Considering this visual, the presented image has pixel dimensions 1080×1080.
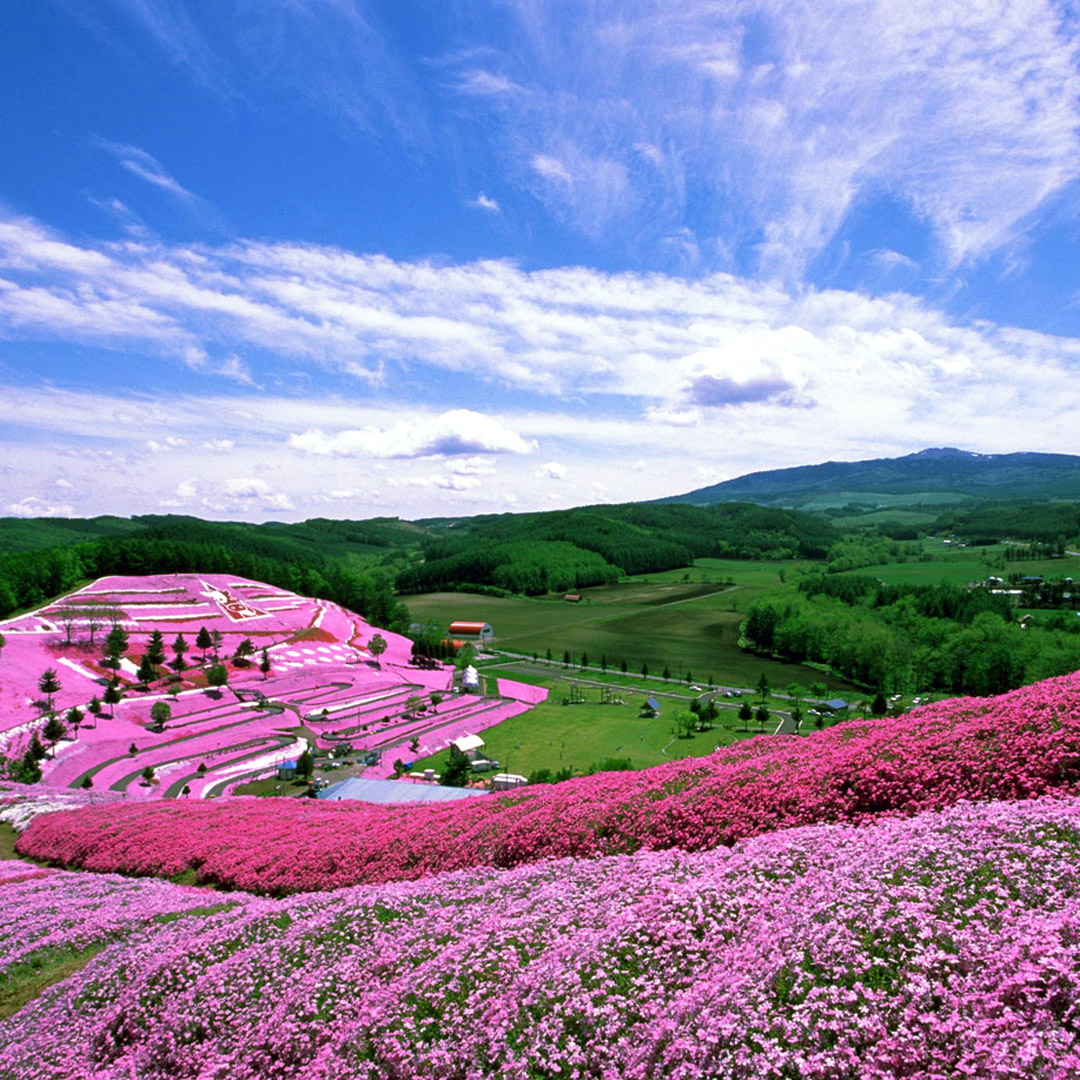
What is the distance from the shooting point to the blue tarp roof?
39.6 metres

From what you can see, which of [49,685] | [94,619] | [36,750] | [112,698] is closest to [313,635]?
[94,619]

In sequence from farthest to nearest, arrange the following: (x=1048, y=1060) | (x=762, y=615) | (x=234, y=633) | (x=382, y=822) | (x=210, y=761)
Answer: (x=762, y=615) < (x=234, y=633) < (x=210, y=761) < (x=382, y=822) < (x=1048, y=1060)

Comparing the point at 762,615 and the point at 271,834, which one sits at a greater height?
the point at 271,834

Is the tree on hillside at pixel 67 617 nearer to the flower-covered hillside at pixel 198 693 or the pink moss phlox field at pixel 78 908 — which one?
the flower-covered hillside at pixel 198 693

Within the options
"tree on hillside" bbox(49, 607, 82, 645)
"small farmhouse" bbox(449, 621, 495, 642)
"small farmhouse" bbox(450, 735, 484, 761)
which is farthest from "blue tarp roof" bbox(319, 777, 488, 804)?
"small farmhouse" bbox(449, 621, 495, 642)

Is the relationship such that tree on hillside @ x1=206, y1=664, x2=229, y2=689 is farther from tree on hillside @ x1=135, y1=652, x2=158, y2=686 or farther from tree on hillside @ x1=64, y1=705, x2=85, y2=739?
tree on hillside @ x1=64, y1=705, x2=85, y2=739

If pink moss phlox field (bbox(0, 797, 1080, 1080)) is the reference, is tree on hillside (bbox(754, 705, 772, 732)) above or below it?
below

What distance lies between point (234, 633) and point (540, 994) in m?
120

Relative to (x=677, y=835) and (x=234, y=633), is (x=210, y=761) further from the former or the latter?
(x=677, y=835)

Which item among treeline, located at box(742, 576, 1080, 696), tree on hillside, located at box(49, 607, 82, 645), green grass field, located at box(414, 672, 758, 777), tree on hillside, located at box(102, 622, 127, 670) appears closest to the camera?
green grass field, located at box(414, 672, 758, 777)

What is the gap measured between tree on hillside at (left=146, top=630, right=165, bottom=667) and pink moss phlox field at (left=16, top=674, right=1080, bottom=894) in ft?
254

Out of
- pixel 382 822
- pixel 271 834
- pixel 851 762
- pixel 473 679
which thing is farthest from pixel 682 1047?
pixel 473 679

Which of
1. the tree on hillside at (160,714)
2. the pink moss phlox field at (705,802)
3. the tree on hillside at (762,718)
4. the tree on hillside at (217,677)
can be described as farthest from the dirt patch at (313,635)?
the pink moss phlox field at (705,802)

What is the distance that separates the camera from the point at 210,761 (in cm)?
6575
